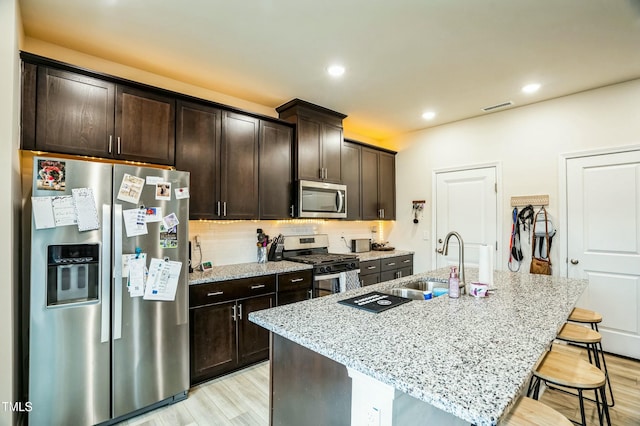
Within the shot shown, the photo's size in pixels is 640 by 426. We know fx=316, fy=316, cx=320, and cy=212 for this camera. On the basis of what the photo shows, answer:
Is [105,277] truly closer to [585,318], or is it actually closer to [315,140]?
[315,140]

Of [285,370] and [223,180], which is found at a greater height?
[223,180]

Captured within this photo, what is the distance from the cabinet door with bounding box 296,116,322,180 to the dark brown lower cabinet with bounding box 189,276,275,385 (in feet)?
4.35

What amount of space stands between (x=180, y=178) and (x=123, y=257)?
67 centimetres

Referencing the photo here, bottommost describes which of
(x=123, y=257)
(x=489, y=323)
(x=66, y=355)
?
(x=66, y=355)

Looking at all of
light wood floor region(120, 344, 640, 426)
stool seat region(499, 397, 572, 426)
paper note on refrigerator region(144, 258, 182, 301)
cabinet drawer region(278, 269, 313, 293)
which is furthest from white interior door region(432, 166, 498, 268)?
paper note on refrigerator region(144, 258, 182, 301)

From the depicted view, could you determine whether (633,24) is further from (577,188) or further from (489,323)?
(489,323)

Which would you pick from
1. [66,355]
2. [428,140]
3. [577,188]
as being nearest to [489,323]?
[66,355]

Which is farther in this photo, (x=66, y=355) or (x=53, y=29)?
(x=53, y=29)

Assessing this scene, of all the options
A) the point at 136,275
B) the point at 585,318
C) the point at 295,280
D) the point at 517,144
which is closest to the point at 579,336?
the point at 585,318

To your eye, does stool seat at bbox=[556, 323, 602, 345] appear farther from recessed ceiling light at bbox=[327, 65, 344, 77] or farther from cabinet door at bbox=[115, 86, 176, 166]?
cabinet door at bbox=[115, 86, 176, 166]

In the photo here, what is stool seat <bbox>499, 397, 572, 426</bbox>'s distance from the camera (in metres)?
1.22

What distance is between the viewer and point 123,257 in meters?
2.09

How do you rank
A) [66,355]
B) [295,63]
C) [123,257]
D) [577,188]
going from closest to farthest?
[66,355]
[123,257]
[295,63]
[577,188]

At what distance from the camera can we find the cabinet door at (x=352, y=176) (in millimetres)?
4215
